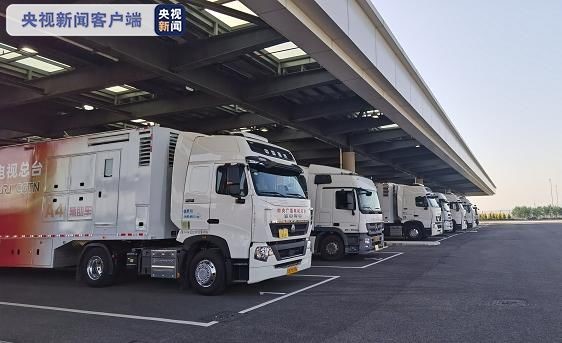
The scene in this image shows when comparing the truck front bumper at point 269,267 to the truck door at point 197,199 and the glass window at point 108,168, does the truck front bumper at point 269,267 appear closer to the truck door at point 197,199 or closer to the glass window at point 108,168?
the truck door at point 197,199

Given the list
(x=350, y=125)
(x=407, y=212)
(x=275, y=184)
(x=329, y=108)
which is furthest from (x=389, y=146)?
(x=275, y=184)

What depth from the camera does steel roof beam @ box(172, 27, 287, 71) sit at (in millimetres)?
11297

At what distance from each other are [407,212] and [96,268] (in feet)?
57.9

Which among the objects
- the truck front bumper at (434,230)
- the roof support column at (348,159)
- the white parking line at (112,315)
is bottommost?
the white parking line at (112,315)

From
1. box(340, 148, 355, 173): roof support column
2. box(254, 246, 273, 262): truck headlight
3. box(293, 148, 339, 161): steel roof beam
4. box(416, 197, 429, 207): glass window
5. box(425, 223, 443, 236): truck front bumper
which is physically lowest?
box(254, 246, 273, 262): truck headlight

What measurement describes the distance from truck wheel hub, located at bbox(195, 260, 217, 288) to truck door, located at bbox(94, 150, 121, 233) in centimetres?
227

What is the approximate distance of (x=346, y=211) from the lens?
14.7 meters

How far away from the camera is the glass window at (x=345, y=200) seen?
14716mm

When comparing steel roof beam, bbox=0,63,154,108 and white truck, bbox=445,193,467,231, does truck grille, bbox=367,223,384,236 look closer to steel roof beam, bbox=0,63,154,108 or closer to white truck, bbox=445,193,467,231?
steel roof beam, bbox=0,63,154,108

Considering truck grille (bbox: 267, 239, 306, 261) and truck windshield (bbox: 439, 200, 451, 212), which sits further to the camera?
truck windshield (bbox: 439, 200, 451, 212)

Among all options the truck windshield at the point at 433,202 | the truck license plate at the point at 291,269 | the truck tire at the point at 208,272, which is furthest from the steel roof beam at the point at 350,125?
the truck tire at the point at 208,272

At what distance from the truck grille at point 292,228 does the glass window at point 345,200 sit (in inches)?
193

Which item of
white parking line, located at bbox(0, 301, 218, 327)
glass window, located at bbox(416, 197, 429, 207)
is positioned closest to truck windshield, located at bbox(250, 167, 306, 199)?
white parking line, located at bbox(0, 301, 218, 327)

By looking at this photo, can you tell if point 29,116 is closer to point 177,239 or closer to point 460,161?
point 177,239
